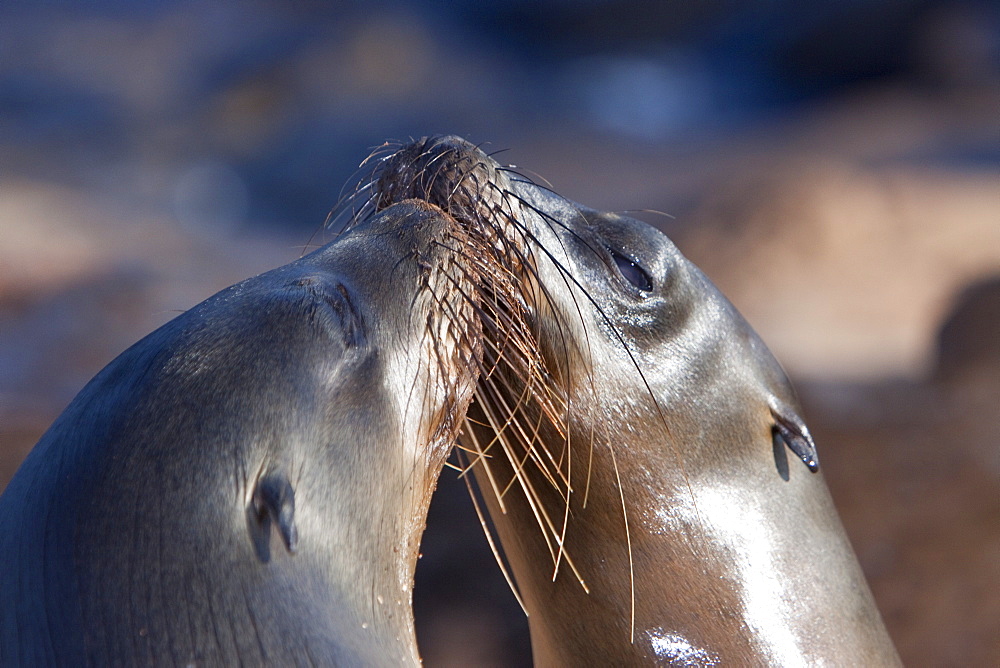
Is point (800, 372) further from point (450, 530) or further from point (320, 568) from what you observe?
point (320, 568)

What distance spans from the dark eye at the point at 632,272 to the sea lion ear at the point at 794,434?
50 centimetres

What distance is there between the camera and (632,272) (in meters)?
2.88

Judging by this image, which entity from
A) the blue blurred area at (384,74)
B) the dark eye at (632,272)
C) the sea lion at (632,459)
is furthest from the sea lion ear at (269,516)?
the blue blurred area at (384,74)

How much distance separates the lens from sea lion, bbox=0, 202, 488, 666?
1.79 m

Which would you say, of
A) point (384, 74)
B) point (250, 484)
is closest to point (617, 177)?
point (384, 74)

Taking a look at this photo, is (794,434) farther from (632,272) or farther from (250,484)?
(250,484)

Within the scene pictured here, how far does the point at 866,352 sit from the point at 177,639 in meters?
8.07

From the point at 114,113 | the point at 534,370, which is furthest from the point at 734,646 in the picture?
the point at 114,113

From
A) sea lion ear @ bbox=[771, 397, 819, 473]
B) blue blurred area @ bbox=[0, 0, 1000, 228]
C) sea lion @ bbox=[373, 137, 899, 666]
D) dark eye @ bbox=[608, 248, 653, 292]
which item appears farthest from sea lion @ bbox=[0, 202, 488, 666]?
blue blurred area @ bbox=[0, 0, 1000, 228]

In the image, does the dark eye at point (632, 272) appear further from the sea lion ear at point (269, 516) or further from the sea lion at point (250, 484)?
the sea lion ear at point (269, 516)

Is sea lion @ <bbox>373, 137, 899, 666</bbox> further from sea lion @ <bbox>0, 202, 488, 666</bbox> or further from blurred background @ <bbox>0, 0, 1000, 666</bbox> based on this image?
blurred background @ <bbox>0, 0, 1000, 666</bbox>

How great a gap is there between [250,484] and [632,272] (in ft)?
4.36

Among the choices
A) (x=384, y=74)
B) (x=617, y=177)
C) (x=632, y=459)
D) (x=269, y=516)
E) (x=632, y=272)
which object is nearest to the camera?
(x=269, y=516)

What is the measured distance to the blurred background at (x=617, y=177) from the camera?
5.54 meters
